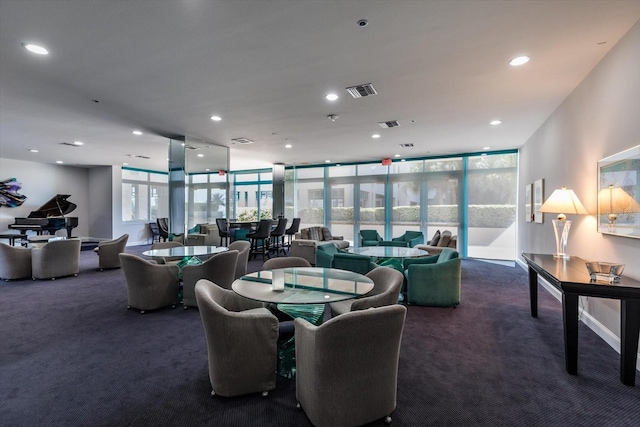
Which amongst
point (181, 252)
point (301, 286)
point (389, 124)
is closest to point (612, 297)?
point (301, 286)

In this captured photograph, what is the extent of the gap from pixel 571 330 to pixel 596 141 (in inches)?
88.8

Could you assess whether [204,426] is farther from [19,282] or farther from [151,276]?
[19,282]

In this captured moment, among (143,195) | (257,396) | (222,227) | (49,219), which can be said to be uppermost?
(143,195)

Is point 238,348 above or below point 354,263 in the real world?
below

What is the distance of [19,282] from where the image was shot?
19.7ft

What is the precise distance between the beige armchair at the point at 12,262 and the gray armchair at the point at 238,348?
620 cm

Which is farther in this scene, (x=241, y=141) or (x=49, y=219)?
(x=49, y=219)

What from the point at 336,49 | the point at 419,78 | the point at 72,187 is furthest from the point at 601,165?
the point at 72,187

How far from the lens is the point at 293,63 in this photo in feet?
11.6

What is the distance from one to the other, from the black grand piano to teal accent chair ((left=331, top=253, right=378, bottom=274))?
959 centimetres

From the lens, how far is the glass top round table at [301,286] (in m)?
2.46

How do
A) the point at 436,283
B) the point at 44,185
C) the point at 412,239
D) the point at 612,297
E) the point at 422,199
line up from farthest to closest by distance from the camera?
the point at 44,185 → the point at 422,199 → the point at 412,239 → the point at 436,283 → the point at 612,297

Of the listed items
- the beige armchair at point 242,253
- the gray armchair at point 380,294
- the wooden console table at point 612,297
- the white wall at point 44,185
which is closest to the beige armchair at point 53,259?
the beige armchair at point 242,253

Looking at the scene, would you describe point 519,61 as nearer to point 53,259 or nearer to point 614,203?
point 614,203
